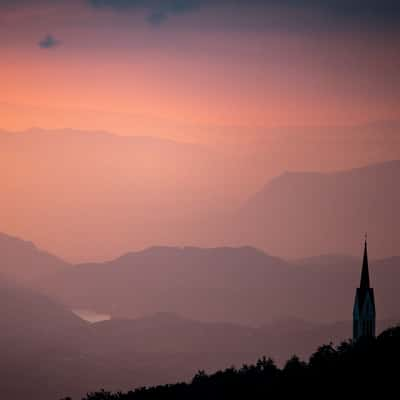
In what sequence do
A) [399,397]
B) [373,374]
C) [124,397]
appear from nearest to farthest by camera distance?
[399,397] → [373,374] → [124,397]

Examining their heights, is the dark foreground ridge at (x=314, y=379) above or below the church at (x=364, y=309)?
below

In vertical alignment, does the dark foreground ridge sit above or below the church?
below

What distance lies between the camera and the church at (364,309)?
136625 mm

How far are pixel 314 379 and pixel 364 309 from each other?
77.9 feet

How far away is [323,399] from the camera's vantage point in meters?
110

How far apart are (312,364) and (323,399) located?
15.9m

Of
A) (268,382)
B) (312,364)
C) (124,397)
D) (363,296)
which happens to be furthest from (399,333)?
(124,397)

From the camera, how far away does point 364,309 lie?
137250 millimetres

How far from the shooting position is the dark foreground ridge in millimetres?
112000

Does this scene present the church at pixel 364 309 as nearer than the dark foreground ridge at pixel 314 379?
No

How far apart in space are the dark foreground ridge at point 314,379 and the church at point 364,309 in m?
5.80

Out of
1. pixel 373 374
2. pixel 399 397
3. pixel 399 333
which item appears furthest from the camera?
pixel 399 333

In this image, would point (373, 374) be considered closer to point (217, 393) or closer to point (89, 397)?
point (217, 393)

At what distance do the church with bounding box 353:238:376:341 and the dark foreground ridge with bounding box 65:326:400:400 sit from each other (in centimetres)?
580
